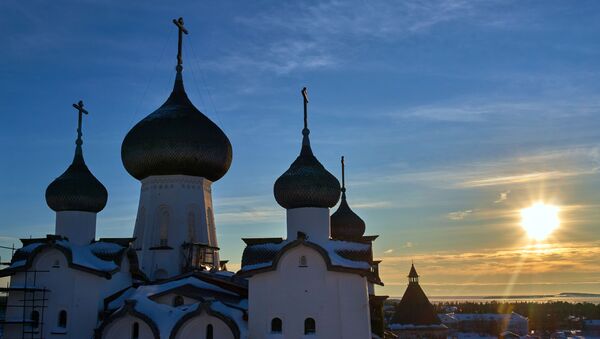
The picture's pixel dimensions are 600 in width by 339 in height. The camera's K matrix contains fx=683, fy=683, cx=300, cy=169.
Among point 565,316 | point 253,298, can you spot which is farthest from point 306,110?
point 565,316

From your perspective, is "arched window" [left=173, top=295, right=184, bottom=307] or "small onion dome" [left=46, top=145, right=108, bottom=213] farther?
"small onion dome" [left=46, top=145, right=108, bottom=213]

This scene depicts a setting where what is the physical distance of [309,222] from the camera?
2280 cm

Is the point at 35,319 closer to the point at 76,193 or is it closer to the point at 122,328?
the point at 122,328

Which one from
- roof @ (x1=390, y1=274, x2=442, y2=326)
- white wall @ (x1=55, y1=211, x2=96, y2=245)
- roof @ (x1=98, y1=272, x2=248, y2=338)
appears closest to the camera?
roof @ (x1=98, y1=272, x2=248, y2=338)

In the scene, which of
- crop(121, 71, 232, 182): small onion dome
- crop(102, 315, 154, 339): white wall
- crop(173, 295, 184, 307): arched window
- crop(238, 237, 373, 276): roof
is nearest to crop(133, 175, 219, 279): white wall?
crop(121, 71, 232, 182): small onion dome

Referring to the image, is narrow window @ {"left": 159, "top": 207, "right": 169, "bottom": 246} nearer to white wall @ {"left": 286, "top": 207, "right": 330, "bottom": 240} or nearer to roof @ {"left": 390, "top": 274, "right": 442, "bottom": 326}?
white wall @ {"left": 286, "top": 207, "right": 330, "bottom": 240}

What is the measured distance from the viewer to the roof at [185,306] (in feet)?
62.7

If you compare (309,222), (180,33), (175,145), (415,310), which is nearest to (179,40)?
(180,33)

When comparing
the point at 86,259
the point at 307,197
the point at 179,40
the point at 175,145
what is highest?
the point at 179,40

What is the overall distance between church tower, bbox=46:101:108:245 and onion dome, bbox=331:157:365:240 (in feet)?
33.7

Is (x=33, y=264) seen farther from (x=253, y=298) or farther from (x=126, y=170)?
(x=253, y=298)

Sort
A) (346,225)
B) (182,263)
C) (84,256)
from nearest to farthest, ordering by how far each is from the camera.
Result: (84,256) < (182,263) < (346,225)

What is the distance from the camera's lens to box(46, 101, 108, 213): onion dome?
24469 mm

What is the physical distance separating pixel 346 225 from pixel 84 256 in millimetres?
12278
